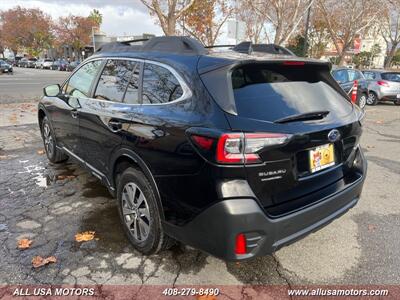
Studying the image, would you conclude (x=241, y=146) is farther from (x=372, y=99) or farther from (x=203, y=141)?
(x=372, y=99)

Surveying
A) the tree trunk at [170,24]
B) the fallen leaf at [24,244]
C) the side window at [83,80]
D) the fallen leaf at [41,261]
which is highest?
the tree trunk at [170,24]

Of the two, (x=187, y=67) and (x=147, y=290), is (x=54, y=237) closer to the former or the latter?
(x=147, y=290)

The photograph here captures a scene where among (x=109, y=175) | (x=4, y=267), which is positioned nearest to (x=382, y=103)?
(x=109, y=175)

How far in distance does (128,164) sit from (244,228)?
1.32 metres

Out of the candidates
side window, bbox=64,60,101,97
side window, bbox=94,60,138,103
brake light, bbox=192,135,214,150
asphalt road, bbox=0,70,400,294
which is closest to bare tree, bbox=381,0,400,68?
asphalt road, bbox=0,70,400,294

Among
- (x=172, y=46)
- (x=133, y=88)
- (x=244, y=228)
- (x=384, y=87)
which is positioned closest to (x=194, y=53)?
(x=172, y=46)

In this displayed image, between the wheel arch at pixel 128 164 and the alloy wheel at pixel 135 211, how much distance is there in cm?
20

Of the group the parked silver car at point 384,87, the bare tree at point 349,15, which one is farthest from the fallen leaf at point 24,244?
the bare tree at point 349,15

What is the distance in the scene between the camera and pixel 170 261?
2859 mm

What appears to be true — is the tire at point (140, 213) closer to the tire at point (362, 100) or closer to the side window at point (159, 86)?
the side window at point (159, 86)

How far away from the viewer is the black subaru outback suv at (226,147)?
2.13 metres

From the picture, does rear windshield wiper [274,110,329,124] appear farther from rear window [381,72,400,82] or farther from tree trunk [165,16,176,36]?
rear window [381,72,400,82]

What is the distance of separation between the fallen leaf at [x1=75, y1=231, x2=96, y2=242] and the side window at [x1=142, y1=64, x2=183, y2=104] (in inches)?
57.4

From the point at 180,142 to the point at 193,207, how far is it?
46cm
